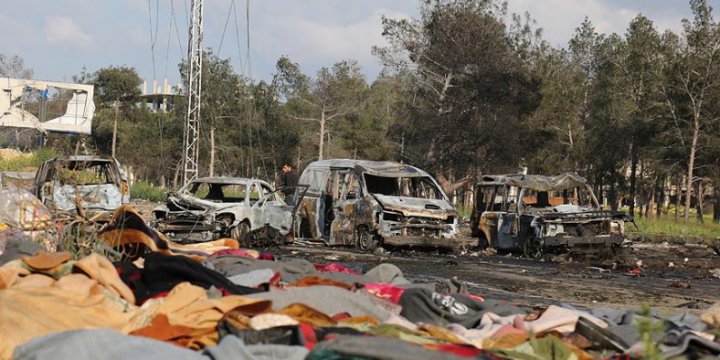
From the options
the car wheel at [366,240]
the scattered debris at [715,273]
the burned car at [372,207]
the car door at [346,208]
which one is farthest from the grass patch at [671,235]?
→ the car wheel at [366,240]

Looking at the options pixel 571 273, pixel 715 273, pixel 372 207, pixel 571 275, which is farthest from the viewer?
pixel 372 207

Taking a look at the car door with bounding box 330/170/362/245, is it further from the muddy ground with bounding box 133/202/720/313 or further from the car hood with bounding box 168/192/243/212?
the car hood with bounding box 168/192/243/212

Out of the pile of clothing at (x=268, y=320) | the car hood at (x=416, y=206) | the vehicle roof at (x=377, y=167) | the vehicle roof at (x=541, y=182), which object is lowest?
the pile of clothing at (x=268, y=320)

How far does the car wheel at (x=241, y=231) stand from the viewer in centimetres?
2133

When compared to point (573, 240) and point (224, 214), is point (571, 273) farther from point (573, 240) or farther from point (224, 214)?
point (224, 214)

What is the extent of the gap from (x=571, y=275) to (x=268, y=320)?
1292 cm

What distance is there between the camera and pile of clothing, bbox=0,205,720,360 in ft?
14.6

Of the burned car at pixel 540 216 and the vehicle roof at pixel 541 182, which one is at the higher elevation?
the vehicle roof at pixel 541 182

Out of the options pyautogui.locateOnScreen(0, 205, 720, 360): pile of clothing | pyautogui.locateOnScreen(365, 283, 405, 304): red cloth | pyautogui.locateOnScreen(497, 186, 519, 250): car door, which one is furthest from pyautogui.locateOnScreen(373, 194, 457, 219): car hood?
pyautogui.locateOnScreen(365, 283, 405, 304): red cloth

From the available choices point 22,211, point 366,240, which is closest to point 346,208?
point 366,240

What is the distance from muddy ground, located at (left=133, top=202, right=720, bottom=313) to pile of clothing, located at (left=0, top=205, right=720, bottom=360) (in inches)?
179

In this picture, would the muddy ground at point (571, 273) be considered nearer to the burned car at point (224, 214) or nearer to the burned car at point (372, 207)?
the burned car at point (372, 207)

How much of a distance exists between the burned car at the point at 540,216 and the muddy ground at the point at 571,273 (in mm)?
409

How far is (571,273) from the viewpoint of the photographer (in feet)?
57.7
